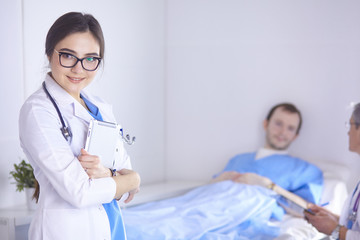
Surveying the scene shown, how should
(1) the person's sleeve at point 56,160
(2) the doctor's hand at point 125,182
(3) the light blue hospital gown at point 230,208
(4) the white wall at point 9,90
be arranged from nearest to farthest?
(1) the person's sleeve at point 56,160, (2) the doctor's hand at point 125,182, (3) the light blue hospital gown at point 230,208, (4) the white wall at point 9,90

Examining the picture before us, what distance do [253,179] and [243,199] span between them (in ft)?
1.28

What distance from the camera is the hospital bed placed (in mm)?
3012

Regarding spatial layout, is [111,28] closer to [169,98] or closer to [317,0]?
[169,98]

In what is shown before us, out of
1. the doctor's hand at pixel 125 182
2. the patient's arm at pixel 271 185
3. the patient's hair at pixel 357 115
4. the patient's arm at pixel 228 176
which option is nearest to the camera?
the doctor's hand at pixel 125 182

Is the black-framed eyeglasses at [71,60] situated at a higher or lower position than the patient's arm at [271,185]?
higher

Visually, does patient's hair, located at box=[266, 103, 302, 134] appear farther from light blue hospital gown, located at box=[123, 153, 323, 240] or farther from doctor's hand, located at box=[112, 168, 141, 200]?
doctor's hand, located at box=[112, 168, 141, 200]

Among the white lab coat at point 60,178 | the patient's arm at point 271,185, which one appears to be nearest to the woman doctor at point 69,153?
the white lab coat at point 60,178

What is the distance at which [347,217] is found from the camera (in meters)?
2.62

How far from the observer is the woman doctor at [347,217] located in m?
2.49

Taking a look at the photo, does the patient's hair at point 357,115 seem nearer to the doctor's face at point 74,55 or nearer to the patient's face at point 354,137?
Answer: the patient's face at point 354,137

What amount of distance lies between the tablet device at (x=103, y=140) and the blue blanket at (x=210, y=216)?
961 millimetres

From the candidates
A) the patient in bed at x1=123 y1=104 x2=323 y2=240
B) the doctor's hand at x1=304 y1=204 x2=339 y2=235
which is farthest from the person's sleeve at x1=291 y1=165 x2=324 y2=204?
the doctor's hand at x1=304 y1=204 x2=339 y2=235

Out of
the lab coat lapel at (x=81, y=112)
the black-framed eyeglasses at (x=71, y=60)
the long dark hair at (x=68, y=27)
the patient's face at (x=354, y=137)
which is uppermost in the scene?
the long dark hair at (x=68, y=27)

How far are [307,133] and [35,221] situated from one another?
290cm
